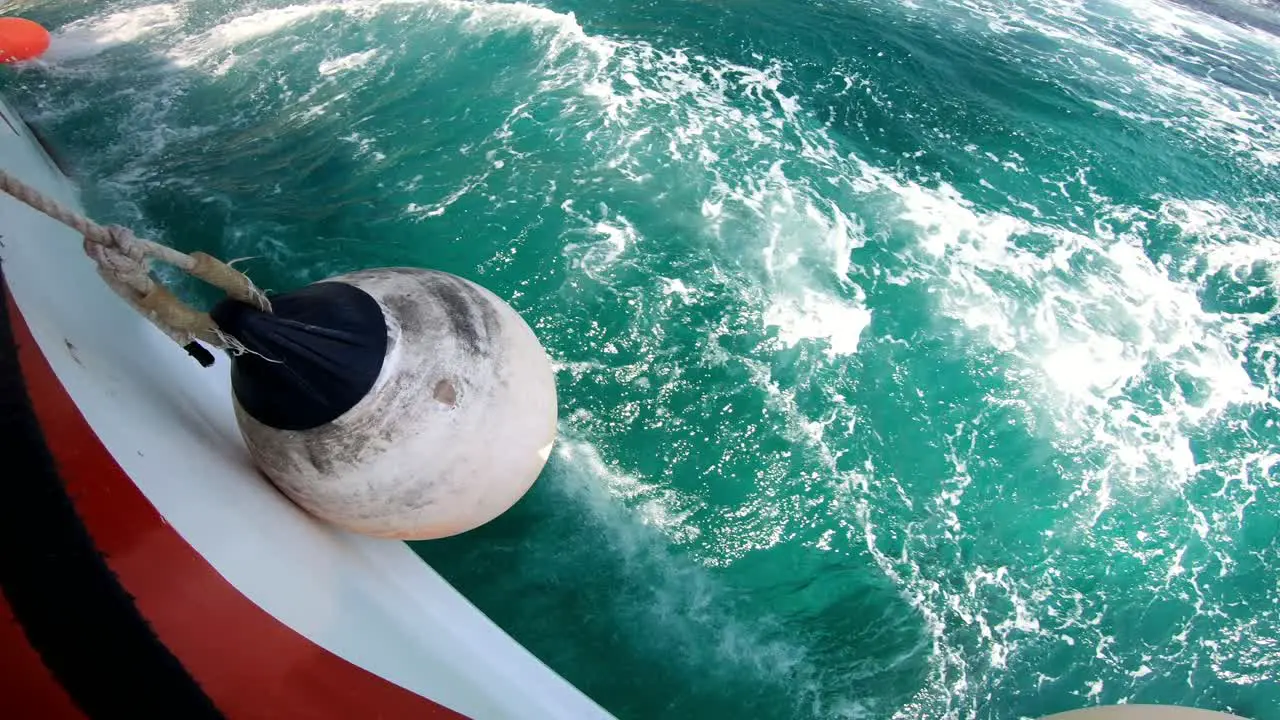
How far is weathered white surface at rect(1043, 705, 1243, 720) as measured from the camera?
7.68 metres

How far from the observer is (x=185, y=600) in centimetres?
543

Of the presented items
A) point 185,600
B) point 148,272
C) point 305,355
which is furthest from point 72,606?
point 148,272

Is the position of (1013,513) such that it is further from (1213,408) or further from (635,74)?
(635,74)

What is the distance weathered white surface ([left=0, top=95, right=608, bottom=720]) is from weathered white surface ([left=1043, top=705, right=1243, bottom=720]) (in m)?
5.97

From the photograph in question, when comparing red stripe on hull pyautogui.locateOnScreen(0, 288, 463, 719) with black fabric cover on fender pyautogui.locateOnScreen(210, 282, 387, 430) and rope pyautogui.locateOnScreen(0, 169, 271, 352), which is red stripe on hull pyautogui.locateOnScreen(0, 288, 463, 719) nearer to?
rope pyautogui.locateOnScreen(0, 169, 271, 352)

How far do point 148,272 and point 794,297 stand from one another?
10903 millimetres

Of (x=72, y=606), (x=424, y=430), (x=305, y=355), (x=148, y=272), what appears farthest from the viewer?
(x=424, y=430)

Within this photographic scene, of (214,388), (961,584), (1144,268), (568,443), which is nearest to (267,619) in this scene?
(214,388)

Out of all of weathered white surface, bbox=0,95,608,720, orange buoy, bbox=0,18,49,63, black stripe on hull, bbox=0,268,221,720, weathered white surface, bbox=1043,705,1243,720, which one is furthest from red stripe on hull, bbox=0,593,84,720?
orange buoy, bbox=0,18,49,63

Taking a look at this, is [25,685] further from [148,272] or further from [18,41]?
[18,41]

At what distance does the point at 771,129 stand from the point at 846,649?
42.5ft

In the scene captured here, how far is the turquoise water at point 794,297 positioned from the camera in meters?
10.1

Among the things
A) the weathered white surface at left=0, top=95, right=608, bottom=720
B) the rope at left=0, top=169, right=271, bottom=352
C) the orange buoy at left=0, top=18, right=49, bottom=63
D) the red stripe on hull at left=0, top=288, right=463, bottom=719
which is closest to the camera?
the rope at left=0, top=169, right=271, bottom=352

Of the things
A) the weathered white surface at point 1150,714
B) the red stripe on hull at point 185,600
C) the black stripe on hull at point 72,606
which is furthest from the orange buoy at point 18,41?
the weathered white surface at point 1150,714
